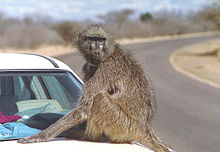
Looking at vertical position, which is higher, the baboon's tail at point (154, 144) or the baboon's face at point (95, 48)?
the baboon's face at point (95, 48)

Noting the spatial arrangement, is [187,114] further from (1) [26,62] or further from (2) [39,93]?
(1) [26,62]

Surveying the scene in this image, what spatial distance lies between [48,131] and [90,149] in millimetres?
490

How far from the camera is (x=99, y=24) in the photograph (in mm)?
3551

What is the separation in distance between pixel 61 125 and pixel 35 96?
0.99 m

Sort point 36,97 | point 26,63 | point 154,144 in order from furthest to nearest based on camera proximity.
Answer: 1. point 36,97
2. point 26,63
3. point 154,144

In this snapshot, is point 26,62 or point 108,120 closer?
point 108,120

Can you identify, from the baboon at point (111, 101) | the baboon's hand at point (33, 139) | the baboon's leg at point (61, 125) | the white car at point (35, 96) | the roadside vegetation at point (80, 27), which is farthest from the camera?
the roadside vegetation at point (80, 27)

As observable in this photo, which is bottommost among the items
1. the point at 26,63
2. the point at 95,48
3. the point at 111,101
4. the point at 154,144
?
the point at 154,144

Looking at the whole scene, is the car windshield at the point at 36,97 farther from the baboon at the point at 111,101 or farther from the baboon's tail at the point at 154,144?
the baboon's tail at the point at 154,144

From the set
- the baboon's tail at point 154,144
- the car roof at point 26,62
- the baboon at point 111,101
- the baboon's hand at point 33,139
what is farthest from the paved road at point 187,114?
the baboon's hand at point 33,139

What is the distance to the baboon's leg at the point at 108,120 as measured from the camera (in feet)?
9.19

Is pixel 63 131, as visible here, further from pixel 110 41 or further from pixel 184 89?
pixel 184 89

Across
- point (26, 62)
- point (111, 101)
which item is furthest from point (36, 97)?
point (111, 101)

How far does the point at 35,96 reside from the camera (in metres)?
3.64
